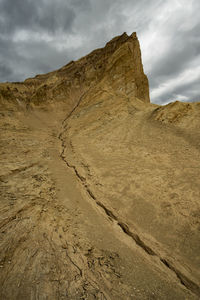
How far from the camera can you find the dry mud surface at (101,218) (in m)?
2.56

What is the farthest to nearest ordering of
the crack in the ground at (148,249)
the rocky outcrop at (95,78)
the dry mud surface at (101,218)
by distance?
the rocky outcrop at (95,78) < the crack in the ground at (148,249) < the dry mud surface at (101,218)

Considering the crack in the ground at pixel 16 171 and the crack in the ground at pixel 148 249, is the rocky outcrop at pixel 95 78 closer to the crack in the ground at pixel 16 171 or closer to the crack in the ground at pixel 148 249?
the crack in the ground at pixel 16 171

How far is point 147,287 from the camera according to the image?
2674 mm

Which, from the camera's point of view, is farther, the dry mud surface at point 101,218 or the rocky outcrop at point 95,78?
the rocky outcrop at point 95,78

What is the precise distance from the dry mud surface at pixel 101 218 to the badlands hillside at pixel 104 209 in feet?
0.07

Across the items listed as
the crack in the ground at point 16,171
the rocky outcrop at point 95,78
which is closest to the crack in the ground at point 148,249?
the crack in the ground at point 16,171

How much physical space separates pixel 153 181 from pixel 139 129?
668cm

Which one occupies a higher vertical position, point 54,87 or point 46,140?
point 54,87

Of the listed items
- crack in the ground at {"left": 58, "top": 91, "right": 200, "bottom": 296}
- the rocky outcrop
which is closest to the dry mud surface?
crack in the ground at {"left": 58, "top": 91, "right": 200, "bottom": 296}

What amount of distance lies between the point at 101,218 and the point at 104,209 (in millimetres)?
457

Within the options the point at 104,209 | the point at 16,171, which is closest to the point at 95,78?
the point at 16,171

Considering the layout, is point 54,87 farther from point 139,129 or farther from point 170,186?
point 170,186

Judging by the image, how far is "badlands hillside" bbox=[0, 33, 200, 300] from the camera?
2.60m

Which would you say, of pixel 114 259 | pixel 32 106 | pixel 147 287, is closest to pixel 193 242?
pixel 147 287
